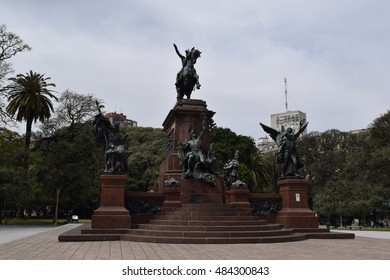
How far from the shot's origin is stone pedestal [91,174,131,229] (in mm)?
16109

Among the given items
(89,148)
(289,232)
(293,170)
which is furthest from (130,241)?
(89,148)

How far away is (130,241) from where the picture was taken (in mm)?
14820

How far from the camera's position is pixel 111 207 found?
54.6 ft

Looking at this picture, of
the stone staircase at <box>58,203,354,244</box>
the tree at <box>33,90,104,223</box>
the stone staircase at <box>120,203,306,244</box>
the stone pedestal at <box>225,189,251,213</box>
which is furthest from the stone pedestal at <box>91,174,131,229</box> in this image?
the tree at <box>33,90,104,223</box>

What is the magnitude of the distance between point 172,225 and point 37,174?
2837cm

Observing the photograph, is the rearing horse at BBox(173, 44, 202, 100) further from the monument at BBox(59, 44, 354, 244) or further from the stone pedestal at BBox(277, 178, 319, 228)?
the stone pedestal at BBox(277, 178, 319, 228)

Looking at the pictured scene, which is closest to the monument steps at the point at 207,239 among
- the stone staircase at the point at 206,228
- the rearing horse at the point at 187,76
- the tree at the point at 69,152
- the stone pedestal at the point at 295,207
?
the stone staircase at the point at 206,228

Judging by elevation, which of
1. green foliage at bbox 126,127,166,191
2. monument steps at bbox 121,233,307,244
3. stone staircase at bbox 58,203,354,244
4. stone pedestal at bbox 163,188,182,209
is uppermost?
green foliage at bbox 126,127,166,191

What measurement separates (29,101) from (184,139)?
2687 centimetres

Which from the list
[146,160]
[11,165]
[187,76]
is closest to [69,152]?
[11,165]

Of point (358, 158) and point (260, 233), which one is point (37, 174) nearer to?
point (260, 233)

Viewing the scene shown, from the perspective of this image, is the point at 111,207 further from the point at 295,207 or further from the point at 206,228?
the point at 295,207

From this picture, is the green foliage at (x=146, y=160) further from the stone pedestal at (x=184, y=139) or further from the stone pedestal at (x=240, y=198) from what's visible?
the stone pedestal at (x=240, y=198)

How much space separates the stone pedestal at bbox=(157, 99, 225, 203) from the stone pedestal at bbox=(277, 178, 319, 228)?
3031 millimetres
